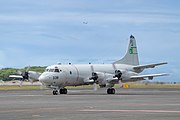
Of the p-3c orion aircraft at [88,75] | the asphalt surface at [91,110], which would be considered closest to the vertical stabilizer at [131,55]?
the p-3c orion aircraft at [88,75]

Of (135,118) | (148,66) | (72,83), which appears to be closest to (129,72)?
(148,66)

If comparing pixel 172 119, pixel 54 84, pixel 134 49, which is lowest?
pixel 172 119

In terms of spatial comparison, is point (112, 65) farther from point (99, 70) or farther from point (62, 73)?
point (62, 73)

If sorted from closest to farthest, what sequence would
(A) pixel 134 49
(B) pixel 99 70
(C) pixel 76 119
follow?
(C) pixel 76 119, (B) pixel 99 70, (A) pixel 134 49

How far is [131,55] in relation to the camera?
2640 inches

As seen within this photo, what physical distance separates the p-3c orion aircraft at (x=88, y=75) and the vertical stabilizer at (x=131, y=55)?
10.2 feet

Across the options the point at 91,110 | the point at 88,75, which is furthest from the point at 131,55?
the point at 91,110

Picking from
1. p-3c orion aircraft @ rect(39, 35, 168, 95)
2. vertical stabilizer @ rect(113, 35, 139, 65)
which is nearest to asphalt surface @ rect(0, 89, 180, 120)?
p-3c orion aircraft @ rect(39, 35, 168, 95)

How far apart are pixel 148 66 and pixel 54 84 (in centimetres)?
1298

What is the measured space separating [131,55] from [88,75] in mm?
10760

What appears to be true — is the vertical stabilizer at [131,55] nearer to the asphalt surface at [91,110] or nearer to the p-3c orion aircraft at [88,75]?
the p-3c orion aircraft at [88,75]

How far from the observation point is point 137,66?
209 ft

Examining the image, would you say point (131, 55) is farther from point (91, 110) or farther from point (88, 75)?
point (91, 110)

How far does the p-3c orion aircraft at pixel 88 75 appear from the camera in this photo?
2186 inches
